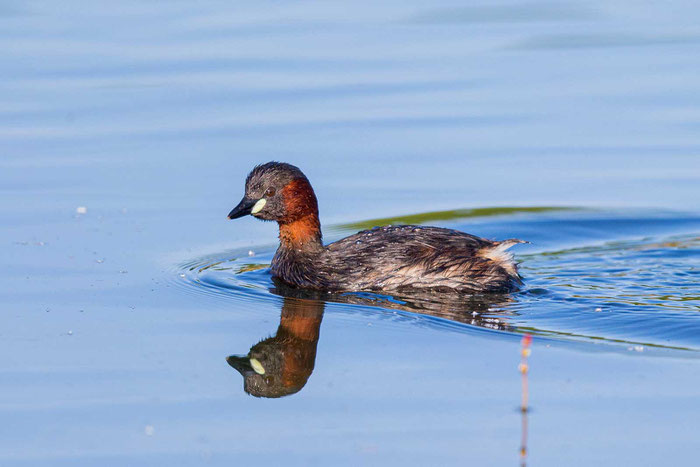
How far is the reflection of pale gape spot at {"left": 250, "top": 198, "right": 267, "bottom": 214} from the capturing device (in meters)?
10.1

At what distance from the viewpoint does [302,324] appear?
341 inches

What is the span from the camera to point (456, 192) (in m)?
11.9

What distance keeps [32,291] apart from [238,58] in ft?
24.6

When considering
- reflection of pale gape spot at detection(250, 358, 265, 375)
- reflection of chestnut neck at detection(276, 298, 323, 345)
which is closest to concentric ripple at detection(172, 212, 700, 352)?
reflection of chestnut neck at detection(276, 298, 323, 345)

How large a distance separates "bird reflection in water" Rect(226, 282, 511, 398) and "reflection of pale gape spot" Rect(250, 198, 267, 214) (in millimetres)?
638

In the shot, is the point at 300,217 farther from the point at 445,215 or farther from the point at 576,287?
the point at 576,287

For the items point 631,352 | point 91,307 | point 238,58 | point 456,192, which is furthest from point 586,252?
point 238,58

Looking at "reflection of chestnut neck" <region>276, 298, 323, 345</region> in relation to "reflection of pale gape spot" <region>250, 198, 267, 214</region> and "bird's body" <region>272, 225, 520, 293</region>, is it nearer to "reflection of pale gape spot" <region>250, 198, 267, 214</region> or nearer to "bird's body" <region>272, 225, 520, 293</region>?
Answer: "bird's body" <region>272, 225, 520, 293</region>

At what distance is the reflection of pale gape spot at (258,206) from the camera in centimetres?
1012

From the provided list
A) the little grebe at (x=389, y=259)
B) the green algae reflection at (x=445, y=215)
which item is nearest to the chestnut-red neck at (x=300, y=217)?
the little grebe at (x=389, y=259)

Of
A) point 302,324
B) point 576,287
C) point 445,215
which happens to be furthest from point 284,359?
point 445,215

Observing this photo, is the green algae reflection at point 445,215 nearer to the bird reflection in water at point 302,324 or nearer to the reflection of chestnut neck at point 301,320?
the bird reflection in water at point 302,324

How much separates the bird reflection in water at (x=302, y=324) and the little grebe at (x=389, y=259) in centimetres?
16

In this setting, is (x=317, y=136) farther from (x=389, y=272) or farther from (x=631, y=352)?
(x=631, y=352)
